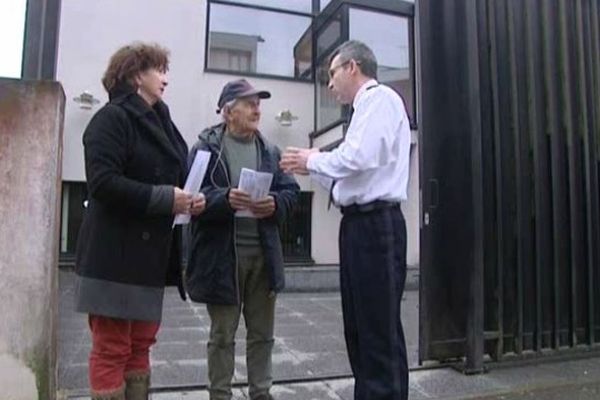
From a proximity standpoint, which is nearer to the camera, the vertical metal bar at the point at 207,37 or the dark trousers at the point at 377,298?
the dark trousers at the point at 377,298

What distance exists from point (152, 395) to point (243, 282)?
3.29ft

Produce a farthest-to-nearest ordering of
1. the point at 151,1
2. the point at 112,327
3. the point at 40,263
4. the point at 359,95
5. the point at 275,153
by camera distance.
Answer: the point at 151,1 → the point at 275,153 → the point at 40,263 → the point at 359,95 → the point at 112,327

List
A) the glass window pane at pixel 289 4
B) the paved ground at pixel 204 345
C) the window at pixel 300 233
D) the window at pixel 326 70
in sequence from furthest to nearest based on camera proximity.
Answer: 1. the glass window pane at pixel 289 4
2. the window at pixel 300 233
3. the window at pixel 326 70
4. the paved ground at pixel 204 345

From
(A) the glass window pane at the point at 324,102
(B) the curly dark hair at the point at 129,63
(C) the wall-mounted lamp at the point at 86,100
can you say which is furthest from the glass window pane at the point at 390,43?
(B) the curly dark hair at the point at 129,63

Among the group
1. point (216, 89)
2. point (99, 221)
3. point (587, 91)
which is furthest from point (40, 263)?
point (216, 89)

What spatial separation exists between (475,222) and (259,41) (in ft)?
26.2

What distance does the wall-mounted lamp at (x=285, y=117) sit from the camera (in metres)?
10.5

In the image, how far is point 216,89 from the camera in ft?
34.1

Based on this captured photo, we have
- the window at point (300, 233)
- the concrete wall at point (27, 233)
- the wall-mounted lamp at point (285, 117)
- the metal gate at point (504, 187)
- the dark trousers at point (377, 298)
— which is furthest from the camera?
the window at point (300, 233)

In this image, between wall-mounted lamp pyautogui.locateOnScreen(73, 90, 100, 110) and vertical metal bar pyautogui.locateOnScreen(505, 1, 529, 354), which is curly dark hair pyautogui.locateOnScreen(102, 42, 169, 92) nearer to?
vertical metal bar pyautogui.locateOnScreen(505, 1, 529, 354)

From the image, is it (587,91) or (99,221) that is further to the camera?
(587,91)

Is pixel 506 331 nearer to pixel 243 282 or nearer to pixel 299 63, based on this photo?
pixel 243 282

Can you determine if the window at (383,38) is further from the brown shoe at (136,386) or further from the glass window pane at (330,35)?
the brown shoe at (136,386)

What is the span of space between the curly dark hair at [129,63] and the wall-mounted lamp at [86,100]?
759 centimetres
